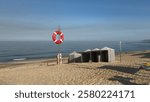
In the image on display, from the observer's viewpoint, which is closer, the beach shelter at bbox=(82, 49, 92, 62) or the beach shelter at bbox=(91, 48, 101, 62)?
the beach shelter at bbox=(91, 48, 101, 62)

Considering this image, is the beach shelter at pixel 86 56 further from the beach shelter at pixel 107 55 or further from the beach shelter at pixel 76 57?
the beach shelter at pixel 107 55

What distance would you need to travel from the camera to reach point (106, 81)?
8898mm

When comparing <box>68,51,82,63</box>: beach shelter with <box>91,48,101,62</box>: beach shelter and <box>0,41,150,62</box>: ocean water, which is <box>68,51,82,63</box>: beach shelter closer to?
<box>91,48,101,62</box>: beach shelter

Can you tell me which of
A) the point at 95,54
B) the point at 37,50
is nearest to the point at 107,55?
the point at 95,54

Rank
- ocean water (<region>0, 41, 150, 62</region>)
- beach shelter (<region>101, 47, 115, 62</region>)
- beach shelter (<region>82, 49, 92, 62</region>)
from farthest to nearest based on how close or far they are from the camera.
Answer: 1. ocean water (<region>0, 41, 150, 62</region>)
2. beach shelter (<region>82, 49, 92, 62</region>)
3. beach shelter (<region>101, 47, 115, 62</region>)

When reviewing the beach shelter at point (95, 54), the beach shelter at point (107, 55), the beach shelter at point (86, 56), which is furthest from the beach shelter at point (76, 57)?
the beach shelter at point (107, 55)

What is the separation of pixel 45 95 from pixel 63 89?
14.2 inches

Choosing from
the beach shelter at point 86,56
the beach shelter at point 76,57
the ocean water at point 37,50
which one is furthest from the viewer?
the ocean water at point 37,50

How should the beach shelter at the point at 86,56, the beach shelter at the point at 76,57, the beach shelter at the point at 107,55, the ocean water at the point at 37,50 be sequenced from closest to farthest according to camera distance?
the beach shelter at the point at 107,55, the beach shelter at the point at 76,57, the beach shelter at the point at 86,56, the ocean water at the point at 37,50

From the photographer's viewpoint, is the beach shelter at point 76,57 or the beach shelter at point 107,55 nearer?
the beach shelter at point 107,55

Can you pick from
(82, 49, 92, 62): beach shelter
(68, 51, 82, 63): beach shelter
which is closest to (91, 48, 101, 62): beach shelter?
(82, 49, 92, 62): beach shelter

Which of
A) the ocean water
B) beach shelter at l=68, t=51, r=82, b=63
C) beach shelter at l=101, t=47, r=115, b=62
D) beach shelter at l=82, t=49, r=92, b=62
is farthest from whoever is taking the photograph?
the ocean water

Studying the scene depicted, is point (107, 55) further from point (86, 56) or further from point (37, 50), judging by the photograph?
point (37, 50)

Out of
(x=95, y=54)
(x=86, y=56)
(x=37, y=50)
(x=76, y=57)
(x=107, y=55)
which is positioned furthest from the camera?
(x=37, y=50)
